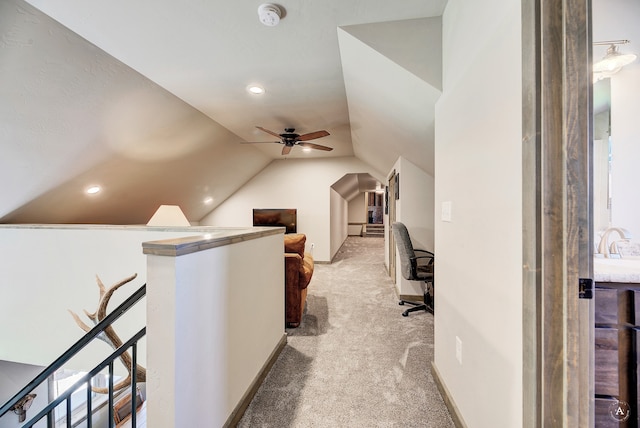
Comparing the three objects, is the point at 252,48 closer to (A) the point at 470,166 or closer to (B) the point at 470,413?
(A) the point at 470,166

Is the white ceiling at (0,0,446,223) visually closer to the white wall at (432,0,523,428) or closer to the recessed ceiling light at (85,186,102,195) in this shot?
the recessed ceiling light at (85,186,102,195)

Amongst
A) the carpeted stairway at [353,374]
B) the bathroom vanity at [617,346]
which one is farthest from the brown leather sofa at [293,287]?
the bathroom vanity at [617,346]

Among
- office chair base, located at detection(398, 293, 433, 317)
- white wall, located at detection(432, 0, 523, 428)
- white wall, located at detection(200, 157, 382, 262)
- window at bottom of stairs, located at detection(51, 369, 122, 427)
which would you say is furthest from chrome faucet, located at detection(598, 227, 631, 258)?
window at bottom of stairs, located at detection(51, 369, 122, 427)

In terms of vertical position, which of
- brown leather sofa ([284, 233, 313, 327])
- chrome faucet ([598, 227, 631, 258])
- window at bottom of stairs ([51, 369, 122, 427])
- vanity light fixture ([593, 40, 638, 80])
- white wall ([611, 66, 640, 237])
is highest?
vanity light fixture ([593, 40, 638, 80])

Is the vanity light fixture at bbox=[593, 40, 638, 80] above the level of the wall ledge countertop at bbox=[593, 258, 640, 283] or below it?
above

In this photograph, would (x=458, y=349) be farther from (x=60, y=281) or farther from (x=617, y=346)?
(x=60, y=281)

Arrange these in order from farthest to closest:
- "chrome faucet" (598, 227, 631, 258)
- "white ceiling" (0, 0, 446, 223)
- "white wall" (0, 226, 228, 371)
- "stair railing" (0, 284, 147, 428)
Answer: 1. "white wall" (0, 226, 228, 371)
2. "white ceiling" (0, 0, 446, 223)
3. "chrome faucet" (598, 227, 631, 258)
4. "stair railing" (0, 284, 147, 428)

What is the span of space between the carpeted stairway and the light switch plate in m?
1.19

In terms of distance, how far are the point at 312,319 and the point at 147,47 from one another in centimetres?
302

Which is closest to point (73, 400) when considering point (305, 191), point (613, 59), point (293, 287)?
point (293, 287)

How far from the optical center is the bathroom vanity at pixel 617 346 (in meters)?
0.95

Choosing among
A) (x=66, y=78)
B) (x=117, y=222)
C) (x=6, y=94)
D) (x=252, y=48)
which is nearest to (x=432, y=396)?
(x=252, y=48)

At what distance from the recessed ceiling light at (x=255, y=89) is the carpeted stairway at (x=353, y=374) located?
2640mm

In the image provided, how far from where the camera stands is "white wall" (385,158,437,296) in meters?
3.45
